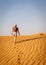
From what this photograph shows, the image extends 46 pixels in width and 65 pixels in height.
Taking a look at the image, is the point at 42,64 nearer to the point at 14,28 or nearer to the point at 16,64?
the point at 16,64

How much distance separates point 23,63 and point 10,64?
1.52 feet

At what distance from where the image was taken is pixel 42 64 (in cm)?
423

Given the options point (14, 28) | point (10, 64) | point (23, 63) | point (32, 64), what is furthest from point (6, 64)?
point (14, 28)

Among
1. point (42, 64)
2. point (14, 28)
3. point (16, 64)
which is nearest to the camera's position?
point (42, 64)

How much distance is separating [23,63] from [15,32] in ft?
16.0

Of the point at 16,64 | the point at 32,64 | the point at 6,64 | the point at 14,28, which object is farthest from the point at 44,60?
the point at 14,28

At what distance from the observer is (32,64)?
4320 mm

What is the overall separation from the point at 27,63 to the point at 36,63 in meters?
0.32

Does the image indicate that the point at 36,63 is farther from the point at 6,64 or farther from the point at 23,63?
the point at 6,64

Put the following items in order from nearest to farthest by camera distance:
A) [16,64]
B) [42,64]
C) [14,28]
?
[42,64] < [16,64] < [14,28]

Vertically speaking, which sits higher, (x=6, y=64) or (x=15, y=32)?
(x=15, y=32)

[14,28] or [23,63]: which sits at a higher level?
[14,28]

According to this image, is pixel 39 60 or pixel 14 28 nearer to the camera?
pixel 39 60

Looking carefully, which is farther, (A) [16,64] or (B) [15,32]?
(B) [15,32]
